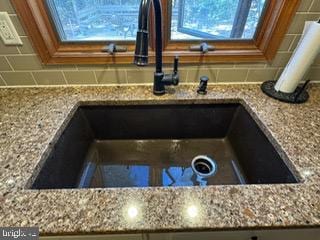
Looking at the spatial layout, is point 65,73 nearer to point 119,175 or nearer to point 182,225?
point 119,175

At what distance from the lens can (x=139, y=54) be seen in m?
0.66

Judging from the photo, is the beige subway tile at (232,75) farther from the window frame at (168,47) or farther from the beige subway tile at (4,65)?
the beige subway tile at (4,65)

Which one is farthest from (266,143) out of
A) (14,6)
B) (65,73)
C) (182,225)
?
→ (14,6)

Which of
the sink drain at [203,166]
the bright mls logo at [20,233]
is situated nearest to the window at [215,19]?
the sink drain at [203,166]

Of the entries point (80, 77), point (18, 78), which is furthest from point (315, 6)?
Answer: point (18, 78)

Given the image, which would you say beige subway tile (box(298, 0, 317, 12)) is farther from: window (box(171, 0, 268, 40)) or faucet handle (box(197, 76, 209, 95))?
faucet handle (box(197, 76, 209, 95))

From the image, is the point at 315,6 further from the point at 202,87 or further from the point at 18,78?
the point at 18,78

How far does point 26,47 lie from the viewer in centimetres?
86

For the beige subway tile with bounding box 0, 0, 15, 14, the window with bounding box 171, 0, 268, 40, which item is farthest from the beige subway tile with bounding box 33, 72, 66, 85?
the window with bounding box 171, 0, 268, 40

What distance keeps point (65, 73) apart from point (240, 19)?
85 cm

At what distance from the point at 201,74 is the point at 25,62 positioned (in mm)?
813

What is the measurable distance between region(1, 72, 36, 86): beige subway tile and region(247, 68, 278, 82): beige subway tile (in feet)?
3.48

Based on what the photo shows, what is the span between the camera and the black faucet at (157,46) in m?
0.63

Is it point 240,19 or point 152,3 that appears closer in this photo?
point 152,3
